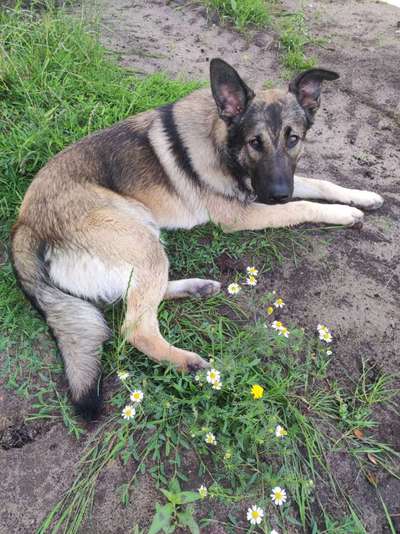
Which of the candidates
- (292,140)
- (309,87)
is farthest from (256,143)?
(309,87)

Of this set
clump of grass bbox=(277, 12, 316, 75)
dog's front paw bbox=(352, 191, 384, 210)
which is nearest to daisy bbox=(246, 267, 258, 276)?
dog's front paw bbox=(352, 191, 384, 210)

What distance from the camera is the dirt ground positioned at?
1975mm

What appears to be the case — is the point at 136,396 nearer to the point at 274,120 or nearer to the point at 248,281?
the point at 248,281

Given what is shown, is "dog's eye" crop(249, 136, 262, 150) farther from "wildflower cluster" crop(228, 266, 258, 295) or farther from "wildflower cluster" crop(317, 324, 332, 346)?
"wildflower cluster" crop(317, 324, 332, 346)

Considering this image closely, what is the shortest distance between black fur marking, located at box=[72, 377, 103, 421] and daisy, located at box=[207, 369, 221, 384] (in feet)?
1.93

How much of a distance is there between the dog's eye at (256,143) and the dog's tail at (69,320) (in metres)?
1.47

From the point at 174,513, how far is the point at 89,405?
25.6 inches

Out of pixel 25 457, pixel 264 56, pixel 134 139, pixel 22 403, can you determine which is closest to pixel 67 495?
pixel 25 457

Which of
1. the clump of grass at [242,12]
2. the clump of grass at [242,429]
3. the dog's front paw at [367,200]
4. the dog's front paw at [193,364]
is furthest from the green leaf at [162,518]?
the clump of grass at [242,12]

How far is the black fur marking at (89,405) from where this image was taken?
2037 millimetres

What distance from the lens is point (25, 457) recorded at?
206cm

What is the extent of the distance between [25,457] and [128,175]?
1.82 metres

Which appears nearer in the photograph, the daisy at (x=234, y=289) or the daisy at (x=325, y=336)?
the daisy at (x=325, y=336)

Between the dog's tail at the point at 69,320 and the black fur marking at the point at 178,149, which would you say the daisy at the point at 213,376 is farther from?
the black fur marking at the point at 178,149
